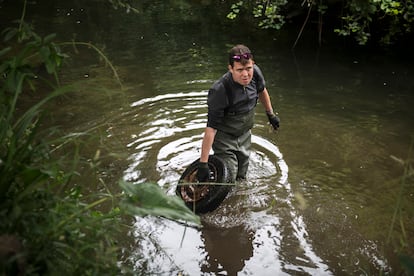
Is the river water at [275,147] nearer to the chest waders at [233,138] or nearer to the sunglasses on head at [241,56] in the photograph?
the chest waders at [233,138]

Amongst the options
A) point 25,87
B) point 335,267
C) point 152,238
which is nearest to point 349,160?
point 335,267

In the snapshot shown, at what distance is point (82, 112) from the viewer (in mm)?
7379

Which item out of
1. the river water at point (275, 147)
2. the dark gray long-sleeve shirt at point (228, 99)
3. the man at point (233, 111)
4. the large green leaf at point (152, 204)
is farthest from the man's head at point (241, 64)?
the large green leaf at point (152, 204)

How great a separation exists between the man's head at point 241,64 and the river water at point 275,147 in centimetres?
138

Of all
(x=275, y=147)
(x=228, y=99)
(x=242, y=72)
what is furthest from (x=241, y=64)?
(x=275, y=147)

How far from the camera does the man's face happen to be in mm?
4586

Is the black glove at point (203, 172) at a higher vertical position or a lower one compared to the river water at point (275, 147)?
higher

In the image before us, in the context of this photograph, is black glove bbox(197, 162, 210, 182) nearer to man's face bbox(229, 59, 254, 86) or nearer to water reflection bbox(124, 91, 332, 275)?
water reflection bbox(124, 91, 332, 275)

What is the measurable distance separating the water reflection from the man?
0.43 metres

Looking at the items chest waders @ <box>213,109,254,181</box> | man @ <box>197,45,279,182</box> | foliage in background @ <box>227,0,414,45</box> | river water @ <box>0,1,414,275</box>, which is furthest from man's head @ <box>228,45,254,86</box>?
foliage in background @ <box>227,0,414,45</box>

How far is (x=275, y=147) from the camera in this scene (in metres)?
6.40

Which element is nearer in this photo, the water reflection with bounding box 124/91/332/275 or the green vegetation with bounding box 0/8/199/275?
the green vegetation with bounding box 0/8/199/275

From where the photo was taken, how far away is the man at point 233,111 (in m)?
4.62

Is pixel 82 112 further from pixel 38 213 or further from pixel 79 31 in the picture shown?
pixel 79 31
